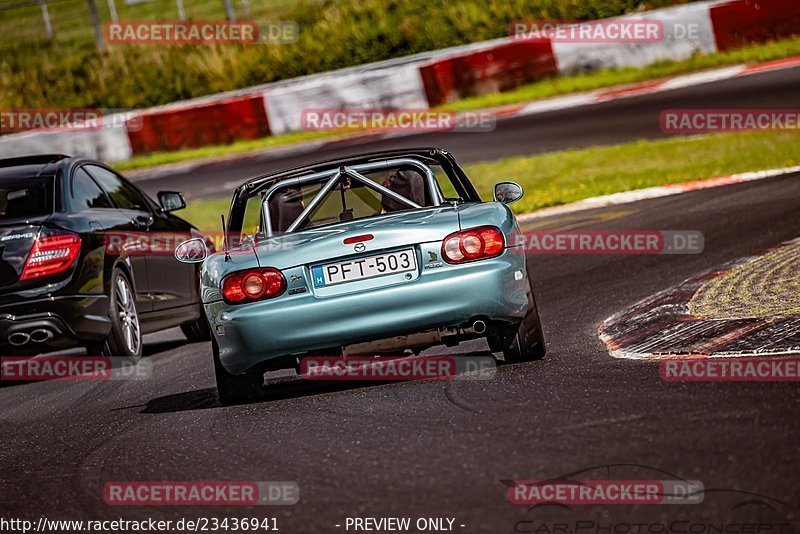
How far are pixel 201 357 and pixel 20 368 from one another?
1.83 m

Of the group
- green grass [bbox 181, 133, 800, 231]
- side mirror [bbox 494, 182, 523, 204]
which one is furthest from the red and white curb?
side mirror [bbox 494, 182, 523, 204]

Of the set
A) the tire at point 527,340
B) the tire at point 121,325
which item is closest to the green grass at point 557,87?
the tire at point 121,325

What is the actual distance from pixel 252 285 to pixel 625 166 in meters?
10.4

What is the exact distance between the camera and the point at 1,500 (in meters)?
5.54

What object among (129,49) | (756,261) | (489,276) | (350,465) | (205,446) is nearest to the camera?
(350,465)

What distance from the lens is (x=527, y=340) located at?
695 cm

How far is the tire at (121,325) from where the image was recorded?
905 centimetres

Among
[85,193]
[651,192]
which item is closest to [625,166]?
[651,192]

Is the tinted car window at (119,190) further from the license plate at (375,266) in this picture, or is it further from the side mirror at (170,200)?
the license plate at (375,266)

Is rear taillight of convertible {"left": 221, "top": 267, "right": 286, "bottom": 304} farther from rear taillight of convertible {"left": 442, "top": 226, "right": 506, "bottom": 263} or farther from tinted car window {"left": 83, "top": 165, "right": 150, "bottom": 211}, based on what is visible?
tinted car window {"left": 83, "top": 165, "right": 150, "bottom": 211}

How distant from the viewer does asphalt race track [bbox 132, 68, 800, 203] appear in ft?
60.6

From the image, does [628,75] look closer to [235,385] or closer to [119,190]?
[119,190]

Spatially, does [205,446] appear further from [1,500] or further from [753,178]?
[753,178]

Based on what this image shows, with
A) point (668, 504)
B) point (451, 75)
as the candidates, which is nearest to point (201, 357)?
point (668, 504)
